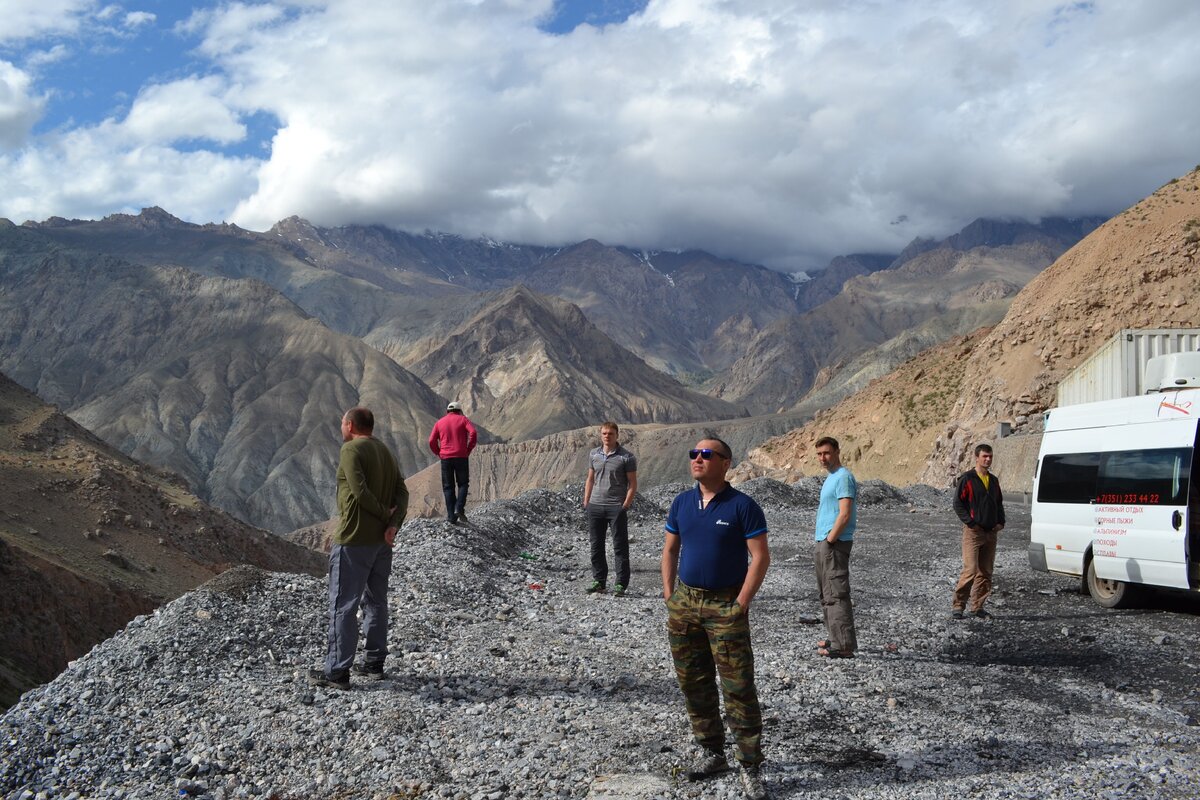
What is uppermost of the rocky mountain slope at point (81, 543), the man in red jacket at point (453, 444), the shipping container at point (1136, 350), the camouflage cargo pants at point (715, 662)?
the shipping container at point (1136, 350)

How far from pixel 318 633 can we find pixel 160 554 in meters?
33.5

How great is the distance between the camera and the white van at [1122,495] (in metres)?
10.7

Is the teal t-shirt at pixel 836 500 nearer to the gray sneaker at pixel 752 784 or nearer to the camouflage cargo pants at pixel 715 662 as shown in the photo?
the camouflage cargo pants at pixel 715 662

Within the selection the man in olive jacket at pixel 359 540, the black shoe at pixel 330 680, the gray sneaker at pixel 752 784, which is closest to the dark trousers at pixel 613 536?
the man in olive jacket at pixel 359 540

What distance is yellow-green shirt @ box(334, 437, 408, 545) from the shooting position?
7.71 metres

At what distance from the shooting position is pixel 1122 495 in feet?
38.1

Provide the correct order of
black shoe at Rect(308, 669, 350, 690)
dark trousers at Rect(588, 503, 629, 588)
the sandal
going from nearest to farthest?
1. black shoe at Rect(308, 669, 350, 690)
2. the sandal
3. dark trousers at Rect(588, 503, 629, 588)

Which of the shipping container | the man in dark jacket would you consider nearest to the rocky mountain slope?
→ the man in dark jacket

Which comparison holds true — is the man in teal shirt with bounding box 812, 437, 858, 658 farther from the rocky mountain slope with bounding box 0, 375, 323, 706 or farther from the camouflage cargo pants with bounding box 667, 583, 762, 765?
the rocky mountain slope with bounding box 0, 375, 323, 706

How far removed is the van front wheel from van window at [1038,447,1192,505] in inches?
38.3

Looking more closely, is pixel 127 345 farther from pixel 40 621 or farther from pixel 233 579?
pixel 233 579

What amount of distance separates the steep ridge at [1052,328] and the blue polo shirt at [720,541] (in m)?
→ 35.0

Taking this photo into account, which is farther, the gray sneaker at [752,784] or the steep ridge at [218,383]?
the steep ridge at [218,383]

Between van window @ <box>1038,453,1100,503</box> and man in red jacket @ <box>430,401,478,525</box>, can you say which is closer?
van window @ <box>1038,453,1100,503</box>
